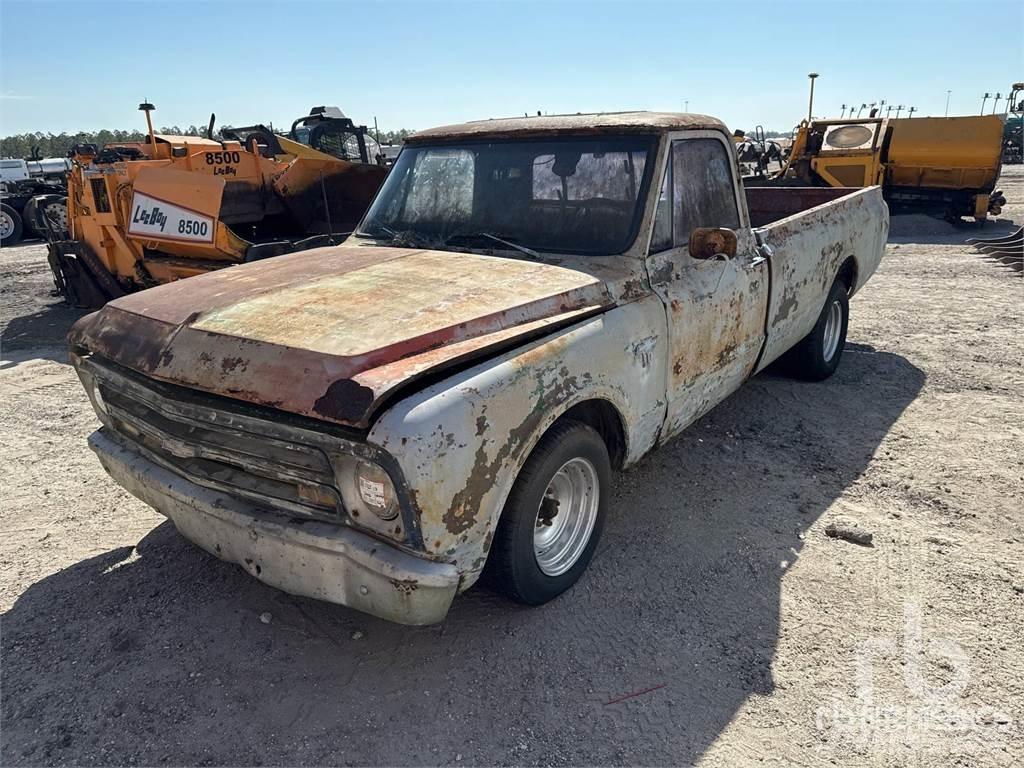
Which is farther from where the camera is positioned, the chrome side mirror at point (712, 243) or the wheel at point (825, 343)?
the wheel at point (825, 343)

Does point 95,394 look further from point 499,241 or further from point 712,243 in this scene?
point 712,243

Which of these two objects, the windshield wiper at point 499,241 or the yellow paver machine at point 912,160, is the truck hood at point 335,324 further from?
the yellow paver machine at point 912,160

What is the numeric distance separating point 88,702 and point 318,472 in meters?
1.29

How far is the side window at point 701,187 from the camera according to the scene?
3730 millimetres

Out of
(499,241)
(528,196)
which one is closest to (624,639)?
(499,241)

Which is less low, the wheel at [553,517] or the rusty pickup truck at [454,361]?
the rusty pickup truck at [454,361]

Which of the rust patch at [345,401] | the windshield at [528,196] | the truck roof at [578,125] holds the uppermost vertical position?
the truck roof at [578,125]

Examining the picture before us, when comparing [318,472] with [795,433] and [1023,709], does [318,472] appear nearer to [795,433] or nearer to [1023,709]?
[1023,709]

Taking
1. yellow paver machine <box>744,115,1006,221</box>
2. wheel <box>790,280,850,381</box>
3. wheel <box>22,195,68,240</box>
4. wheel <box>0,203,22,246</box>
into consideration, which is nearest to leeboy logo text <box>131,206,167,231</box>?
wheel <box>790,280,850,381</box>

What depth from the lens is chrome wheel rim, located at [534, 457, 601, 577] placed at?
10.3 ft

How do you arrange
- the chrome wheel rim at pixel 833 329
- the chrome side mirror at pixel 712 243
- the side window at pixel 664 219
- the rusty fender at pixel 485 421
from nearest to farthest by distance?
the rusty fender at pixel 485 421, the chrome side mirror at pixel 712 243, the side window at pixel 664 219, the chrome wheel rim at pixel 833 329

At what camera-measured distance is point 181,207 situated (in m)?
7.61

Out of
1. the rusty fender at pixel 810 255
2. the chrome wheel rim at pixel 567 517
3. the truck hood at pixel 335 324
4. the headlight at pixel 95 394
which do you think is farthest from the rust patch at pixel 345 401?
the rusty fender at pixel 810 255

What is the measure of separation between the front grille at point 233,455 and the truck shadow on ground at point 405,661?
74cm
